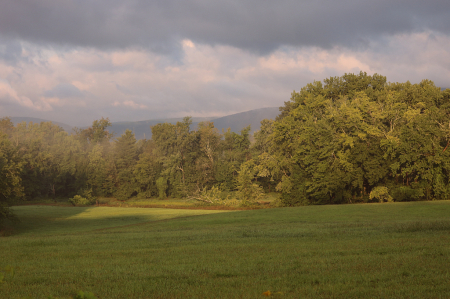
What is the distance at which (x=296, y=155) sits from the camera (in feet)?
143

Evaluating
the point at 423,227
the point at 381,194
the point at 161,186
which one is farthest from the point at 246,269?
the point at 161,186

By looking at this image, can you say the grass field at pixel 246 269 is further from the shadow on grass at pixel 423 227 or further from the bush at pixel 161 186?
the bush at pixel 161 186

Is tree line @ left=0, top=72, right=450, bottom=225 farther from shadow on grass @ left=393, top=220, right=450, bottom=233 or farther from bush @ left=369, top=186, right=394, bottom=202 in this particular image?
shadow on grass @ left=393, top=220, right=450, bottom=233

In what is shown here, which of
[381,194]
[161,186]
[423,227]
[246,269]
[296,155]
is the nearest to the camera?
[246,269]

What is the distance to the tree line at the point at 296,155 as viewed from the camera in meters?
35.2

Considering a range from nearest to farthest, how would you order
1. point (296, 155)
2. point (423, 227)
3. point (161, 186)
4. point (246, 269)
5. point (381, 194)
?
point (246, 269), point (423, 227), point (381, 194), point (296, 155), point (161, 186)

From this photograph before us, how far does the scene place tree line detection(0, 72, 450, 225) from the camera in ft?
115

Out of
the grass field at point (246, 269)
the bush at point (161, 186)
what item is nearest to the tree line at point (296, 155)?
the bush at point (161, 186)

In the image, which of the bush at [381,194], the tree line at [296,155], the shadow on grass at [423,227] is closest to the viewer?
the shadow on grass at [423,227]

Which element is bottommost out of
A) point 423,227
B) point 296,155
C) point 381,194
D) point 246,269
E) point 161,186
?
point 161,186

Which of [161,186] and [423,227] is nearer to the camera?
[423,227]

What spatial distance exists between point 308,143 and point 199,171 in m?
32.4

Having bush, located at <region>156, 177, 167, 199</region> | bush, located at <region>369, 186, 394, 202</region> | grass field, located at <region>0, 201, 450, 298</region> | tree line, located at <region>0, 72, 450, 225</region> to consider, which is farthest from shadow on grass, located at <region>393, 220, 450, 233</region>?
bush, located at <region>156, 177, 167, 199</region>

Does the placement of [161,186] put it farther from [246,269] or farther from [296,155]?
[246,269]
